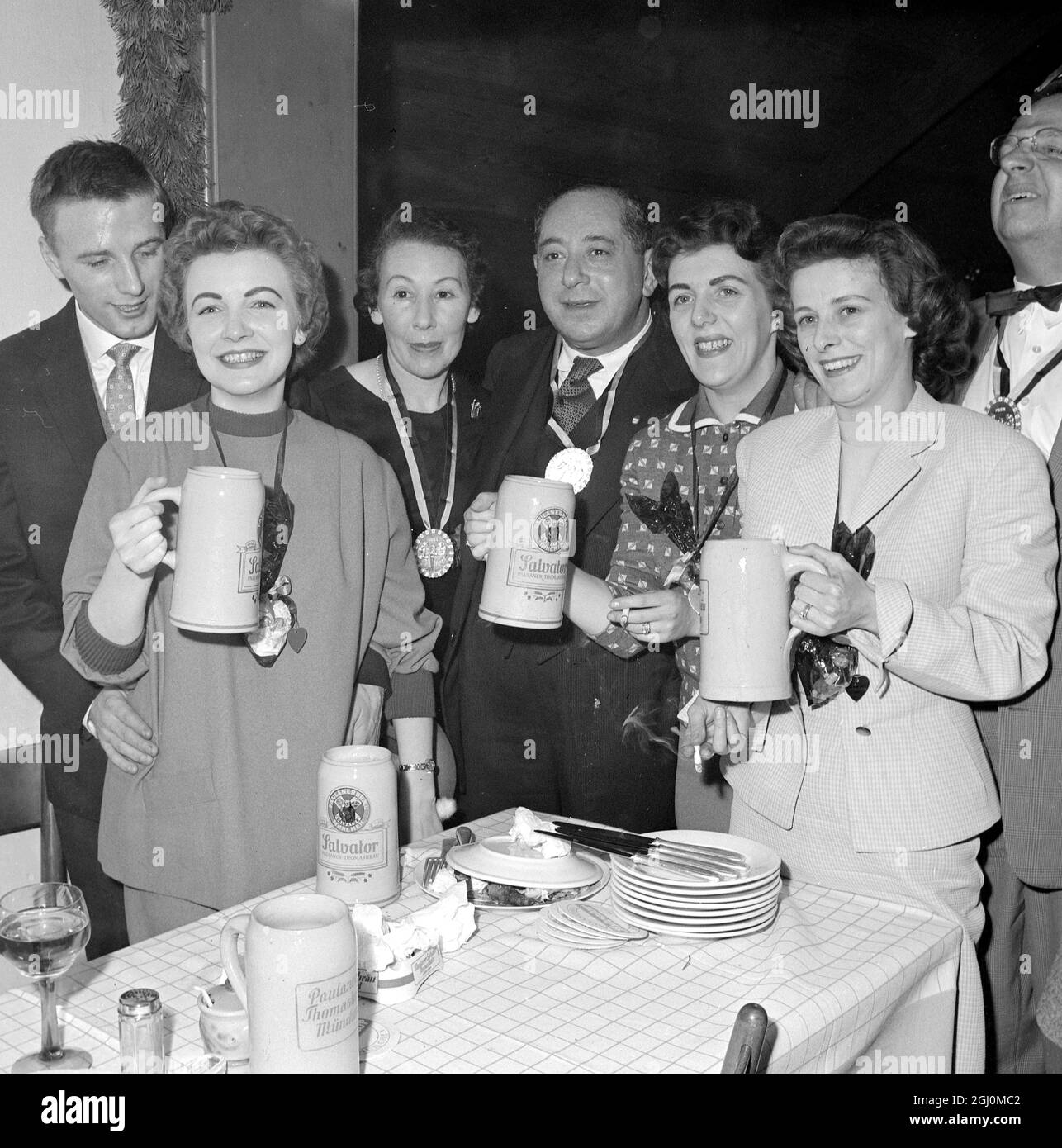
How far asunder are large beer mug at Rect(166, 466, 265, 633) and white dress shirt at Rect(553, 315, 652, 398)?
1.13 m

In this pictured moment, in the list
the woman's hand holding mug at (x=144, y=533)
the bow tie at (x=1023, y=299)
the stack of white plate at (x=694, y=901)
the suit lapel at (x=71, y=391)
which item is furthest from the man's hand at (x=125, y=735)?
the bow tie at (x=1023, y=299)

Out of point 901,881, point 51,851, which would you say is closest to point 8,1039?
point 51,851

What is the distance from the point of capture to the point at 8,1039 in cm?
124

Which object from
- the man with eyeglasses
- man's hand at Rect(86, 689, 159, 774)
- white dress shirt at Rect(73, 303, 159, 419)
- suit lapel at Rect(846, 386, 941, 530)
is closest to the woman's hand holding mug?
man's hand at Rect(86, 689, 159, 774)

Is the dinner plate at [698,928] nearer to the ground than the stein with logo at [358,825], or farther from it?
nearer to the ground

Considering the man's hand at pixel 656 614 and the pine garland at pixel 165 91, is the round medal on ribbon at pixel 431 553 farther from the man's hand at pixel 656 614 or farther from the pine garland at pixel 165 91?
the pine garland at pixel 165 91

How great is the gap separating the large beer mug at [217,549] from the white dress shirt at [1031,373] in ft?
4.54

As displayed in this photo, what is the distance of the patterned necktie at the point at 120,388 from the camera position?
2143mm

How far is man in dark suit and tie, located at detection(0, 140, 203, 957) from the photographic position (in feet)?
6.89

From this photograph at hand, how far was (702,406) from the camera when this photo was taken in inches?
93.0

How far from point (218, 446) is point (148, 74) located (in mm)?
791

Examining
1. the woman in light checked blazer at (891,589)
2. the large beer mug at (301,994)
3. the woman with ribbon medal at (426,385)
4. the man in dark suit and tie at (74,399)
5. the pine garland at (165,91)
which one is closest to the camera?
the large beer mug at (301,994)

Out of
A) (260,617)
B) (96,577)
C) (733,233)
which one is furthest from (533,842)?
(733,233)
